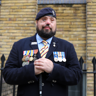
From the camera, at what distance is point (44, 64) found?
5.39ft

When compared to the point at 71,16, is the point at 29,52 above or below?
below

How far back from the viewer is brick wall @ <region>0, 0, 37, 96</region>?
5199 millimetres

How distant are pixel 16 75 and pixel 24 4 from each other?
4036mm

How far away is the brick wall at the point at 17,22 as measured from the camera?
17.1 ft

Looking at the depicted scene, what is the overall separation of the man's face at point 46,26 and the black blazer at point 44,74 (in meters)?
0.16

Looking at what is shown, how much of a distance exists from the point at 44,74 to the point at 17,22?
12.4ft

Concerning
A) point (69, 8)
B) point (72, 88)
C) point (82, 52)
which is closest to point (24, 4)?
point (69, 8)

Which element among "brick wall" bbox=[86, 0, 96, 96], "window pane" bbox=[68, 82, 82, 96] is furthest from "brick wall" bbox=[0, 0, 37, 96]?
"window pane" bbox=[68, 82, 82, 96]

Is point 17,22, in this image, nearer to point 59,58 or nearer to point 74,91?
point 74,91

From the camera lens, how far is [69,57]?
1.88m

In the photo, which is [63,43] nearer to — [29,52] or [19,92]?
[29,52]

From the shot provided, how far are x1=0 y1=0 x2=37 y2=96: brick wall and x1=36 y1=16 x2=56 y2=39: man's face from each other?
3305 millimetres

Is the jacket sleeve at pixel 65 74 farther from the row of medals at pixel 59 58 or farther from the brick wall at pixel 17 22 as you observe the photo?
the brick wall at pixel 17 22

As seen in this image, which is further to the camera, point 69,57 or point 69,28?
point 69,28
